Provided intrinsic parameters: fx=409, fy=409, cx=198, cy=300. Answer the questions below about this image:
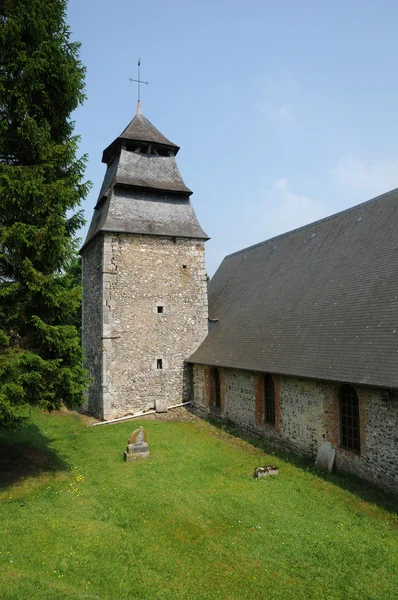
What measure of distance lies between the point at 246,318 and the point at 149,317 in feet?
14.7

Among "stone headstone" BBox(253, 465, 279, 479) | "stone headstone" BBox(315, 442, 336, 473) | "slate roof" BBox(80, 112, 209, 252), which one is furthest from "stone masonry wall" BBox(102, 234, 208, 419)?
"stone headstone" BBox(315, 442, 336, 473)

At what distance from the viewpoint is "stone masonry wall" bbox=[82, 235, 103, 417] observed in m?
17.6

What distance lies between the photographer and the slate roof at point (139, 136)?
62.7 feet

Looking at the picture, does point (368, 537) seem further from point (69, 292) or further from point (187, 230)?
point (187, 230)

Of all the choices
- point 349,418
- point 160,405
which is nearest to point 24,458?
point 160,405

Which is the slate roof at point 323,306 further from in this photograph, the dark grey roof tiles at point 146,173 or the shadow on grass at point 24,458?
the shadow on grass at point 24,458

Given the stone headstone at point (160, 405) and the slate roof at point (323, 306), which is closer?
the slate roof at point (323, 306)

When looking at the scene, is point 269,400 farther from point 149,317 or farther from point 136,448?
point 149,317

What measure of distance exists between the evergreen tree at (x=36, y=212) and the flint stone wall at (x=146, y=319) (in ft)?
23.2

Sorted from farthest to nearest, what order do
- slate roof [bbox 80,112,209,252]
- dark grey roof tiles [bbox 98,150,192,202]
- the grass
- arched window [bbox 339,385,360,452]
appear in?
dark grey roof tiles [bbox 98,150,192,202], slate roof [bbox 80,112,209,252], arched window [bbox 339,385,360,452], the grass

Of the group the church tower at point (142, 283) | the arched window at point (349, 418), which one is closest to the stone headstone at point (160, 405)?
the church tower at point (142, 283)

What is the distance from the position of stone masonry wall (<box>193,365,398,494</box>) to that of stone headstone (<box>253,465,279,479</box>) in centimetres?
142

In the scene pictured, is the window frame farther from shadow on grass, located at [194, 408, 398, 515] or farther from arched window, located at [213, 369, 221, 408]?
arched window, located at [213, 369, 221, 408]

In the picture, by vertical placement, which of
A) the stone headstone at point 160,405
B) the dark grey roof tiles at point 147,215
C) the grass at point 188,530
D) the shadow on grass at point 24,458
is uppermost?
the dark grey roof tiles at point 147,215
